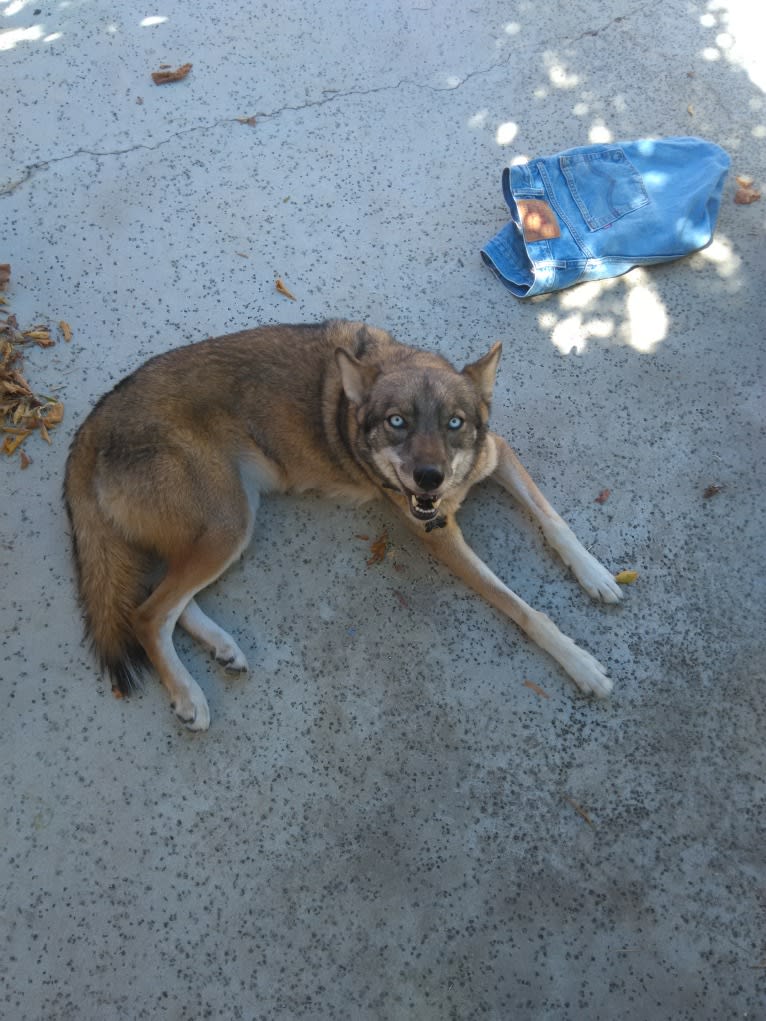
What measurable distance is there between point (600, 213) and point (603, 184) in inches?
7.7

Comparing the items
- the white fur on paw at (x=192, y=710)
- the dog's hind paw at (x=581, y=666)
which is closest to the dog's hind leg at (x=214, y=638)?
the white fur on paw at (x=192, y=710)

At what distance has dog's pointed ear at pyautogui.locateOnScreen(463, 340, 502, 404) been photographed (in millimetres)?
2934

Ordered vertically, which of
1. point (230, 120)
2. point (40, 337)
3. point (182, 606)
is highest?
point (230, 120)

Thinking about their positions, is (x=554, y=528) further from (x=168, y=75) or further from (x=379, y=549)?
(x=168, y=75)

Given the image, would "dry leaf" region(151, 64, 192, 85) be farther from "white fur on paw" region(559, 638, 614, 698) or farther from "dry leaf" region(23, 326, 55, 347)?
"white fur on paw" region(559, 638, 614, 698)

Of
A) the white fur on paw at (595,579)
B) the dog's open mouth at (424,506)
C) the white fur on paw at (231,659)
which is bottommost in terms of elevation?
the white fur on paw at (595,579)

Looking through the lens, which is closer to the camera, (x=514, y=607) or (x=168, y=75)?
(x=514, y=607)

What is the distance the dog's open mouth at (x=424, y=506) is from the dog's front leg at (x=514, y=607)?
5.5 inches

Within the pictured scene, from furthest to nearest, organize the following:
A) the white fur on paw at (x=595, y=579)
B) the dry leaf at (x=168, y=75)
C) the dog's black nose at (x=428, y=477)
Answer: the dry leaf at (x=168, y=75) < the white fur on paw at (x=595, y=579) < the dog's black nose at (x=428, y=477)

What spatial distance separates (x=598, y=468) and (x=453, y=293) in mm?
1275

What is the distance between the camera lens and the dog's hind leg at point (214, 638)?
2.94 meters

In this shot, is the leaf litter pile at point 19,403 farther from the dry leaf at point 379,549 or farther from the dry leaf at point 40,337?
the dry leaf at point 379,549

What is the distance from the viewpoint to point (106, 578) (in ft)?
9.64

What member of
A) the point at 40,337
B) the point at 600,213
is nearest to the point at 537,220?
the point at 600,213
